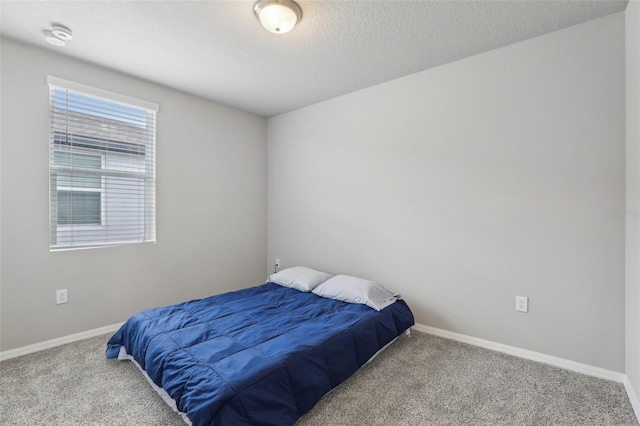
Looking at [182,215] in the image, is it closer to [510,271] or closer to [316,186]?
[316,186]

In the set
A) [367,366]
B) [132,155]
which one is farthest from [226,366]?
[132,155]

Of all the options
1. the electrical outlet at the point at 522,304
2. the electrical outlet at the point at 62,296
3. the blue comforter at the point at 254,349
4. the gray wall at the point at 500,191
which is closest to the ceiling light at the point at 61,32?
the electrical outlet at the point at 62,296

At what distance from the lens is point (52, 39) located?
221cm

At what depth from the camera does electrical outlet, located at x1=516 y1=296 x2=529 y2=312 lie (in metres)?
2.32

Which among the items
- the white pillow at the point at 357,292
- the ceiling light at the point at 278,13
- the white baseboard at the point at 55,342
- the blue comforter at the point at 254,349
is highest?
the ceiling light at the point at 278,13

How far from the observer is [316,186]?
3699 mm

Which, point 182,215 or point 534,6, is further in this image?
point 182,215

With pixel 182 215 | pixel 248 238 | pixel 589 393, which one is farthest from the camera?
pixel 248 238

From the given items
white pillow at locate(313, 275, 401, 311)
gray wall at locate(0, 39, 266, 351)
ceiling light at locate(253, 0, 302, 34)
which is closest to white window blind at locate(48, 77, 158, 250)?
gray wall at locate(0, 39, 266, 351)

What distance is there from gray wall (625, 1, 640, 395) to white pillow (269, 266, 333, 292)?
2.30 meters

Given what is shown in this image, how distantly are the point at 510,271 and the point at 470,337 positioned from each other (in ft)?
2.21

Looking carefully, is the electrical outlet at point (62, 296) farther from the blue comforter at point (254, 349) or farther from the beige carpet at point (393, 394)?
the blue comforter at point (254, 349)

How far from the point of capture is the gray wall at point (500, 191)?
80.7 inches

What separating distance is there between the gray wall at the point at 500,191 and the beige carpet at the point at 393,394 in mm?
363
